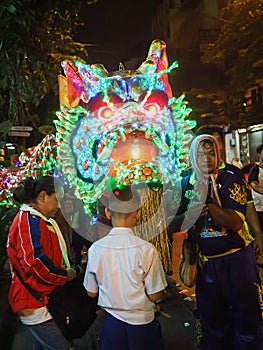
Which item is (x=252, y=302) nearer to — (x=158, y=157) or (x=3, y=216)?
(x=158, y=157)

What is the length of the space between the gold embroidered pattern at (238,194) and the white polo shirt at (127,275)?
31.1 inches

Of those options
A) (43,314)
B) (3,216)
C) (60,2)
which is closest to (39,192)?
(43,314)

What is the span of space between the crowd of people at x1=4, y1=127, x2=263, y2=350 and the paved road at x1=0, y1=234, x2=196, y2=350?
2.61 feet

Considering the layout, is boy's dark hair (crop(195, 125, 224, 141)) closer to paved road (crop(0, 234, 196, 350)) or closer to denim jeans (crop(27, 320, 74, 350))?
denim jeans (crop(27, 320, 74, 350))

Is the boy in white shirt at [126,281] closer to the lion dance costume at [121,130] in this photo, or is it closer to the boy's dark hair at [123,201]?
the boy's dark hair at [123,201]

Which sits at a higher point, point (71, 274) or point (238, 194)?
point (238, 194)

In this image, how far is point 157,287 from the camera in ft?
7.52

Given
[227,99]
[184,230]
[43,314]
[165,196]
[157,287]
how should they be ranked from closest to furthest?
[157,287]
[43,314]
[184,230]
[165,196]
[227,99]

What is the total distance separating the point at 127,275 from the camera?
2.29 m

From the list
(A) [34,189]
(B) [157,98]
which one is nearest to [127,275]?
(A) [34,189]

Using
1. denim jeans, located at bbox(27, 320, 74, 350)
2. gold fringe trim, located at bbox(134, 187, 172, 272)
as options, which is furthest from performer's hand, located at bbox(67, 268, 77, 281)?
gold fringe trim, located at bbox(134, 187, 172, 272)

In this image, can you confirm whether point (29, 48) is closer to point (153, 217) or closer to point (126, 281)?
point (153, 217)

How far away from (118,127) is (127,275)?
5.64 feet

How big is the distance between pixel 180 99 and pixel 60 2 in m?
3.05
